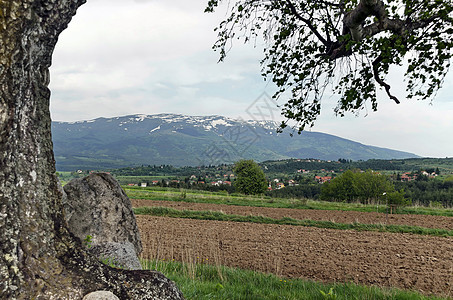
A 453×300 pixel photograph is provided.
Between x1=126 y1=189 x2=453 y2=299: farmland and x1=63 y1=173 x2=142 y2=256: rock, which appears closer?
x1=63 y1=173 x2=142 y2=256: rock

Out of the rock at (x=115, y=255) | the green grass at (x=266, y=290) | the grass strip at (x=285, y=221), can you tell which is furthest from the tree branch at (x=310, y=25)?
the grass strip at (x=285, y=221)

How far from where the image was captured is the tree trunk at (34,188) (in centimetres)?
231

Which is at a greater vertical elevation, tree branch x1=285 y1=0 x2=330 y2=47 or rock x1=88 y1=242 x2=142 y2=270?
tree branch x1=285 y1=0 x2=330 y2=47

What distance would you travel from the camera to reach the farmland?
8.84 m

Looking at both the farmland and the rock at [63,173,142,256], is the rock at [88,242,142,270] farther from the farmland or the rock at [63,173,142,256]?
the farmland

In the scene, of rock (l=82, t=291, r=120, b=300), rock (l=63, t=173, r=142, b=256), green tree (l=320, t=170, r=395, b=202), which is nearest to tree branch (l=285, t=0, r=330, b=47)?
rock (l=63, t=173, r=142, b=256)

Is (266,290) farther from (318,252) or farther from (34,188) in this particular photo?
(318,252)

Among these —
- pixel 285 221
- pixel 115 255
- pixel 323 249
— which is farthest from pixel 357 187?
pixel 115 255

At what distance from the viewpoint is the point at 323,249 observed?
481 inches

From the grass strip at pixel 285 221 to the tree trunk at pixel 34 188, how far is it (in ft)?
55.0

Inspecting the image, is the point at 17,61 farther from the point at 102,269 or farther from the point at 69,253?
the point at 102,269

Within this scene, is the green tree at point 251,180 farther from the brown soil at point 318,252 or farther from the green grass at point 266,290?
the green grass at point 266,290

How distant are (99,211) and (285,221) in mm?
14839

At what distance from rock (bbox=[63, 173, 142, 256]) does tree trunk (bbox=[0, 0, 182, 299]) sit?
141 inches
